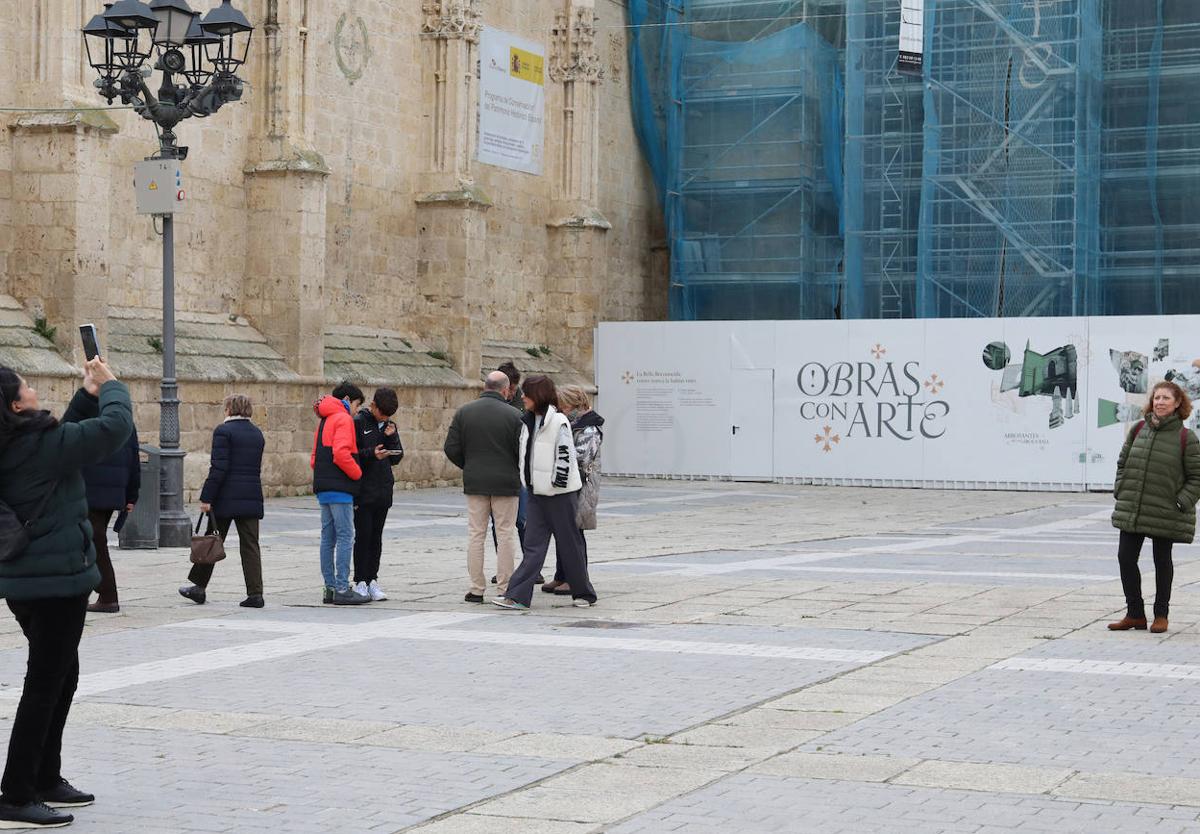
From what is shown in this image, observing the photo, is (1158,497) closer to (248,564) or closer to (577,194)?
(248,564)

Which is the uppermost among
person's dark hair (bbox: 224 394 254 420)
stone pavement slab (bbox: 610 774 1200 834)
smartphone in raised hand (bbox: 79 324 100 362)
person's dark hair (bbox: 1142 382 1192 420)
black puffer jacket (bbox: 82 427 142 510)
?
smartphone in raised hand (bbox: 79 324 100 362)

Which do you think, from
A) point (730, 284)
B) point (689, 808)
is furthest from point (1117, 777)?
point (730, 284)

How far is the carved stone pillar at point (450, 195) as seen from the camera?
99.3 ft

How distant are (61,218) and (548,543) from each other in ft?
38.8

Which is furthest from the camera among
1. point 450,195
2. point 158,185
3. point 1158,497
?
point 450,195

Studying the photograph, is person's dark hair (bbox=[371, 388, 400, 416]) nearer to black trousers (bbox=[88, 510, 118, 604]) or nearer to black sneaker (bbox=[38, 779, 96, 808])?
black trousers (bbox=[88, 510, 118, 604])

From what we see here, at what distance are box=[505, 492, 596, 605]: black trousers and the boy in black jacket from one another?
1.08 metres

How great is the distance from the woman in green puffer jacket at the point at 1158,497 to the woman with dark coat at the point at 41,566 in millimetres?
6898

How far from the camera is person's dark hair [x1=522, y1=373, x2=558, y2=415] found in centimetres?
1273

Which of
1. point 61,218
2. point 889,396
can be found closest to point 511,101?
point 889,396

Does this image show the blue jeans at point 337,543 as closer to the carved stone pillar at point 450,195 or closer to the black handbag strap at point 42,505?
the black handbag strap at point 42,505

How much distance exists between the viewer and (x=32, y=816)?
6098 mm

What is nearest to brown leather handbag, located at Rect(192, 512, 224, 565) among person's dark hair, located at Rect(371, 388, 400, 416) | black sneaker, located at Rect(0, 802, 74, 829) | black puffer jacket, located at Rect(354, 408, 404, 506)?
black puffer jacket, located at Rect(354, 408, 404, 506)

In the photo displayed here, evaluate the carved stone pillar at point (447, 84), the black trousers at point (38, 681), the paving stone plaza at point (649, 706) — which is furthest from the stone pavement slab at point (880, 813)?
the carved stone pillar at point (447, 84)
